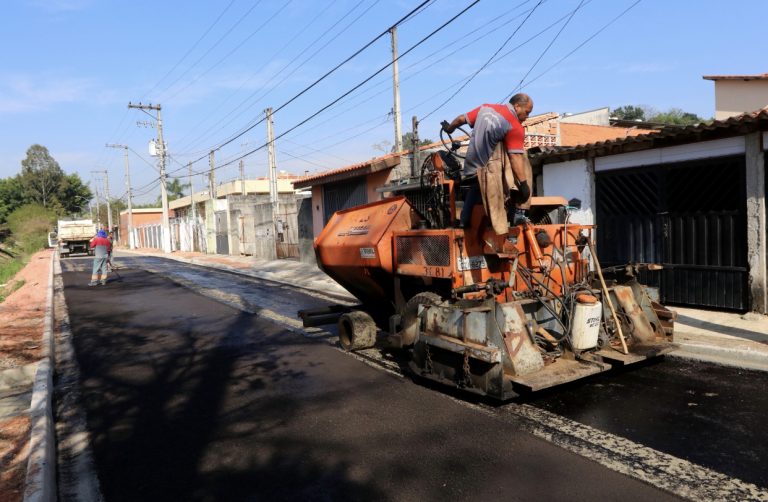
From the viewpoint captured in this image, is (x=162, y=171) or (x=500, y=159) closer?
(x=500, y=159)

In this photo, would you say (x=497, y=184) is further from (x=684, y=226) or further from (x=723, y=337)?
(x=684, y=226)

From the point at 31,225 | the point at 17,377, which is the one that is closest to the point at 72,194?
the point at 31,225

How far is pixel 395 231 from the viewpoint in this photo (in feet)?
21.1

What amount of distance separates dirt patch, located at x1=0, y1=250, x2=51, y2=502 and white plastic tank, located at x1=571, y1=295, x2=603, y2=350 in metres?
4.38

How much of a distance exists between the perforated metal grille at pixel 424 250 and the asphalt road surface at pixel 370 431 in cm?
126

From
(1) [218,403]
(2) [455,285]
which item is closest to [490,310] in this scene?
(2) [455,285]

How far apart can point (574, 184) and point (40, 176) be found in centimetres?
7179

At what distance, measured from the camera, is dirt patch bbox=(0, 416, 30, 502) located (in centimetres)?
350

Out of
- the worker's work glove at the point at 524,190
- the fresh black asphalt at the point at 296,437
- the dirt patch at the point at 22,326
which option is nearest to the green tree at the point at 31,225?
the dirt patch at the point at 22,326

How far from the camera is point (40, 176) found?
66.3 metres

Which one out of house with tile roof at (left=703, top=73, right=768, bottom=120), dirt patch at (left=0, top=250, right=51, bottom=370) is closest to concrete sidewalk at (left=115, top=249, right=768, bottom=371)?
dirt patch at (left=0, top=250, right=51, bottom=370)

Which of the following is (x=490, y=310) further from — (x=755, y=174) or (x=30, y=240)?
(x=30, y=240)

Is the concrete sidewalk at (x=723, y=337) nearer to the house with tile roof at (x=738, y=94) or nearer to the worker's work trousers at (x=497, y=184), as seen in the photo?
the worker's work trousers at (x=497, y=184)

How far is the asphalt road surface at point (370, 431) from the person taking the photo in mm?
3541
